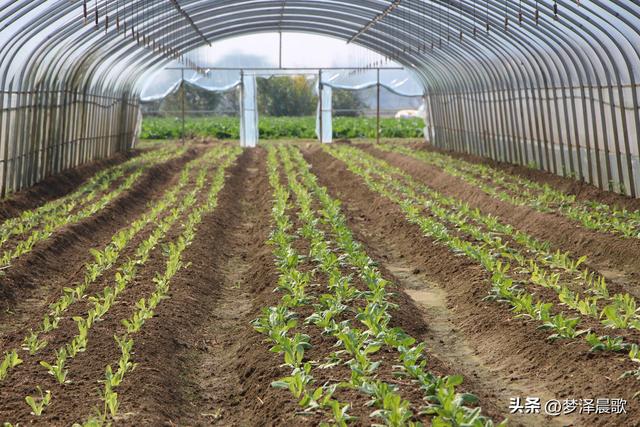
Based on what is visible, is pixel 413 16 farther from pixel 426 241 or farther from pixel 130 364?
pixel 130 364

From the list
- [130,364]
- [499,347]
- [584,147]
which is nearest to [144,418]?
[130,364]

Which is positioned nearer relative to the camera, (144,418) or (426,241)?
(144,418)

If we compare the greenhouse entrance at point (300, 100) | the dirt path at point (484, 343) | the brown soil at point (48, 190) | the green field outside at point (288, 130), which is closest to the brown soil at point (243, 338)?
the dirt path at point (484, 343)

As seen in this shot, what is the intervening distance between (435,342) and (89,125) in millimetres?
17185

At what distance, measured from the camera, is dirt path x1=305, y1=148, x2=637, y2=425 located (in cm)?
595

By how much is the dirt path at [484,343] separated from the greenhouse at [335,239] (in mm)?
Answer: 30

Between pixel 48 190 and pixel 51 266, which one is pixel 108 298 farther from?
pixel 48 190

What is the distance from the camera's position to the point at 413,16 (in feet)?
67.8

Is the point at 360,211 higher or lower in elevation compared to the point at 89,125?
lower

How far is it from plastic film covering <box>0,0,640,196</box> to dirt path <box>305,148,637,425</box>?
4.00 m

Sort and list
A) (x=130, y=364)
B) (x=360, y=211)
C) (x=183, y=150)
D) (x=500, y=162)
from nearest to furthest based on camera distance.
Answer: (x=130, y=364)
(x=360, y=211)
(x=500, y=162)
(x=183, y=150)

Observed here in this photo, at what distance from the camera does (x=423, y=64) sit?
27.9m

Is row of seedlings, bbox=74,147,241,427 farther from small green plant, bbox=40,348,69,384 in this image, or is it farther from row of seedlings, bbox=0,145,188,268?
row of seedlings, bbox=0,145,188,268

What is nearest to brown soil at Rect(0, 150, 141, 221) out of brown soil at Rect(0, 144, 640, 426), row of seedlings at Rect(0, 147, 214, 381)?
brown soil at Rect(0, 144, 640, 426)
